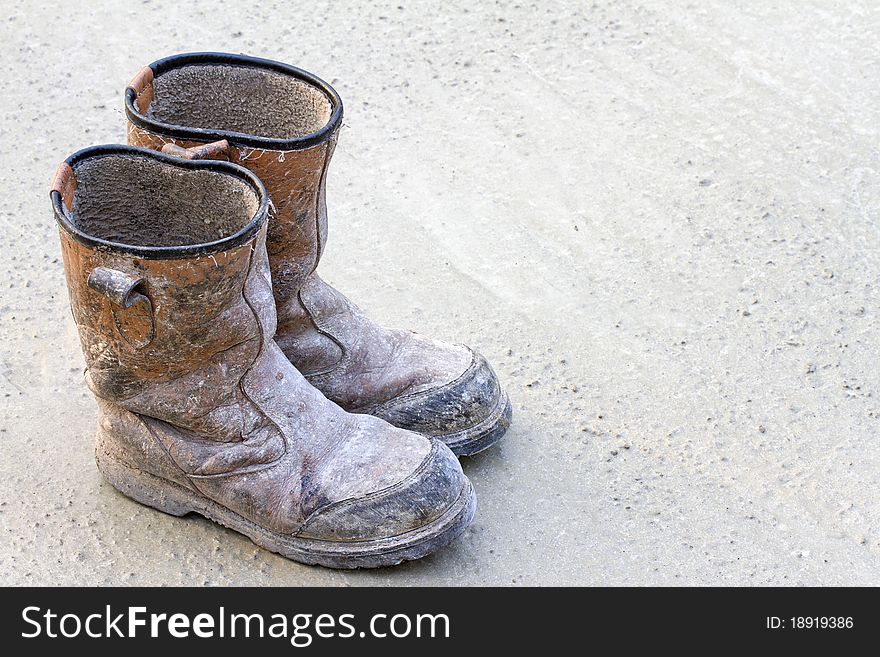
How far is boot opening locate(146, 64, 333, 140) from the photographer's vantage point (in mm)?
2113

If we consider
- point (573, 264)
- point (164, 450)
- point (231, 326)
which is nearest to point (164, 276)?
point (231, 326)

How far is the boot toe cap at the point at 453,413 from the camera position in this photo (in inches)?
87.0

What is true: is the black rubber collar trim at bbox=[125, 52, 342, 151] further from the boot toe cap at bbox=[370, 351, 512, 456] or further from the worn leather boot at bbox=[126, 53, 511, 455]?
the boot toe cap at bbox=[370, 351, 512, 456]

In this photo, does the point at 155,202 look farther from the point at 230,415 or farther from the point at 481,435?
the point at 481,435

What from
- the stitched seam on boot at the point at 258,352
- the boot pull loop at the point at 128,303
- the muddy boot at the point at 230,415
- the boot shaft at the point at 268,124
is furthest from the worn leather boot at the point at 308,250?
the boot pull loop at the point at 128,303

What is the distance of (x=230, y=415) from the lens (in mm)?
1933

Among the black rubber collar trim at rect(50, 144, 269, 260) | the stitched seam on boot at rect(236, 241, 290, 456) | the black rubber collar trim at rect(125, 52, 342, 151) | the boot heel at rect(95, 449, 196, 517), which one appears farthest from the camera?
the boot heel at rect(95, 449, 196, 517)

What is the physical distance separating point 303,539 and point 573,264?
3.85 feet

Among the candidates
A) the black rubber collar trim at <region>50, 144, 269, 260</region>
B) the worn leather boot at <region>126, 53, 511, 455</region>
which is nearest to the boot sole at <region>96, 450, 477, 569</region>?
the worn leather boot at <region>126, 53, 511, 455</region>

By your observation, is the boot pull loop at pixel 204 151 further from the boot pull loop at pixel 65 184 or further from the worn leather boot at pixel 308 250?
the boot pull loop at pixel 65 184

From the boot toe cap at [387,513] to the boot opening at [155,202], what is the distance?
0.49 meters

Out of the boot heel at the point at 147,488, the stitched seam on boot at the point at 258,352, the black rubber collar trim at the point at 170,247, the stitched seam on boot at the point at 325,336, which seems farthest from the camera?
the stitched seam on boot at the point at 325,336

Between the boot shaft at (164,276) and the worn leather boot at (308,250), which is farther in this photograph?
the worn leather boot at (308,250)

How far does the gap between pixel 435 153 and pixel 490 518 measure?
1382 mm
